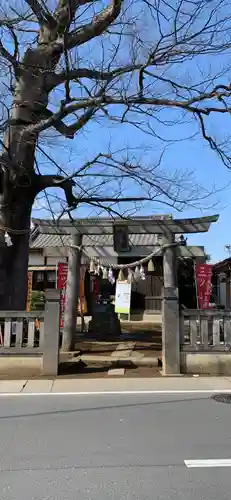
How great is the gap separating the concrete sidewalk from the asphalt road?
56 centimetres

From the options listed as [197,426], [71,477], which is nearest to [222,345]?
[197,426]

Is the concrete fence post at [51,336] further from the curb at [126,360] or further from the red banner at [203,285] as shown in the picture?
the red banner at [203,285]

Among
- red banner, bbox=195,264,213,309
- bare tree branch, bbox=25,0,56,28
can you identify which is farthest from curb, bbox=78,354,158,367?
bare tree branch, bbox=25,0,56,28

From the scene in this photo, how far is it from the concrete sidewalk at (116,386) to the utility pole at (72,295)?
139 inches

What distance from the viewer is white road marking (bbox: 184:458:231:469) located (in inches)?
194

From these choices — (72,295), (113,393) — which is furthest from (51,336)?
(72,295)

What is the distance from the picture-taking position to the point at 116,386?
30.4 ft

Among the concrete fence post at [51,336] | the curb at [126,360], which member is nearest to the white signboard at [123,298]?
the curb at [126,360]

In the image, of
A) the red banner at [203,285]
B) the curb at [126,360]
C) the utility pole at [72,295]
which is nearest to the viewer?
the curb at [126,360]

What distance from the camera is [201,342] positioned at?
10.6 m

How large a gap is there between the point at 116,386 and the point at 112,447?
3743mm

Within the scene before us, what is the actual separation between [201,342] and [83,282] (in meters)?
7.23

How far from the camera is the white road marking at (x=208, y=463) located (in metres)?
4.93

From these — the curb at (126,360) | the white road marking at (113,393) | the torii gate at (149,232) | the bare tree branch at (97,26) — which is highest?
the bare tree branch at (97,26)
